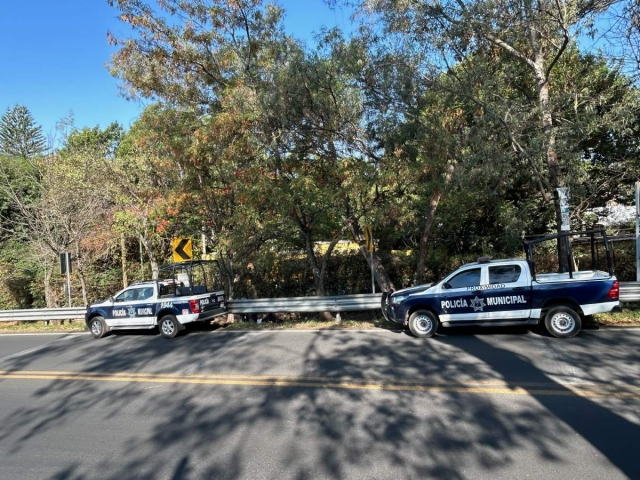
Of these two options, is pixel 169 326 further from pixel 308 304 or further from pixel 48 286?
pixel 48 286

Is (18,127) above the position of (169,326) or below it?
above

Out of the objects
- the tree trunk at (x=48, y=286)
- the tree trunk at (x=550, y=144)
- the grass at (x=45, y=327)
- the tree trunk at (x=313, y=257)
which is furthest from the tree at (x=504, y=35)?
the tree trunk at (x=48, y=286)

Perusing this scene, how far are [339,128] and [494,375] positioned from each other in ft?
25.7

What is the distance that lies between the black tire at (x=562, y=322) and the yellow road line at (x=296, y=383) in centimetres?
294

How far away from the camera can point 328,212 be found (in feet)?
44.5

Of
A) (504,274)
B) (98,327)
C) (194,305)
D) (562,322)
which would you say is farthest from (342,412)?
(98,327)

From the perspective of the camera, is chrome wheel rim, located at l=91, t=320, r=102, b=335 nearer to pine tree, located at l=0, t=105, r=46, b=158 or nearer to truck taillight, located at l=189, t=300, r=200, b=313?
truck taillight, located at l=189, t=300, r=200, b=313

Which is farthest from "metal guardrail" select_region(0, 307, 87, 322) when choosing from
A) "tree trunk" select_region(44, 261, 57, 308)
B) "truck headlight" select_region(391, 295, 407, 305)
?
"truck headlight" select_region(391, 295, 407, 305)

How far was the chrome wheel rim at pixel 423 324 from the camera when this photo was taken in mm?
9234

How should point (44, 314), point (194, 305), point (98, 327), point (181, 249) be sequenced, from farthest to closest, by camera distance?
point (44, 314), point (181, 249), point (98, 327), point (194, 305)

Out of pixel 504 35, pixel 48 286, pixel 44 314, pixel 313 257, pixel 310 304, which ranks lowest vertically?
pixel 44 314

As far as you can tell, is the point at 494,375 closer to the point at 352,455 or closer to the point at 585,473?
the point at 585,473

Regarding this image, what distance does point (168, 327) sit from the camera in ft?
36.9

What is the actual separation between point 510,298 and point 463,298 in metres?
0.91
